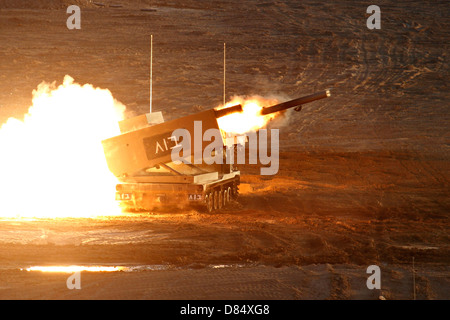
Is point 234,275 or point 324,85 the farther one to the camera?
point 324,85

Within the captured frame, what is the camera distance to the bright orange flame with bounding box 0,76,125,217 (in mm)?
18672

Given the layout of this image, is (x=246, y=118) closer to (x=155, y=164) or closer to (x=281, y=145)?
(x=155, y=164)

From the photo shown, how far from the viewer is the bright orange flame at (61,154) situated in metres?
18.7

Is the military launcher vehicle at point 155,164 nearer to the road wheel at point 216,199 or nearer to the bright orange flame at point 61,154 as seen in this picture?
the road wheel at point 216,199

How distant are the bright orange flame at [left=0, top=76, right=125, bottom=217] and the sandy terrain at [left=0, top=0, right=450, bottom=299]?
3.39 meters

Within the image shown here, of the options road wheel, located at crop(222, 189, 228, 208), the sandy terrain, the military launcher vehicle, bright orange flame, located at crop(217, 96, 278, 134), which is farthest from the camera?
road wheel, located at crop(222, 189, 228, 208)

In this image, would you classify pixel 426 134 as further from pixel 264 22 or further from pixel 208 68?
pixel 264 22

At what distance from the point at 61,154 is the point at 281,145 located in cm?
1252

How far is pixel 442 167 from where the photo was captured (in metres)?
26.1

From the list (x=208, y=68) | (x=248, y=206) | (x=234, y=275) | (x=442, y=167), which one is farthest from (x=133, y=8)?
(x=234, y=275)

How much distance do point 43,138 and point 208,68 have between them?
19612mm

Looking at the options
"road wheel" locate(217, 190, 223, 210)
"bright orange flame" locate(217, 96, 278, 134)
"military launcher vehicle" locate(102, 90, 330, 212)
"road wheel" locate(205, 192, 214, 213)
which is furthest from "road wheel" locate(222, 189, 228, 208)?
"bright orange flame" locate(217, 96, 278, 134)

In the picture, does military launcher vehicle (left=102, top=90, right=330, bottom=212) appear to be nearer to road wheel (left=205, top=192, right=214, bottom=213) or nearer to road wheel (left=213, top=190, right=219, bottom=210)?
road wheel (left=205, top=192, right=214, bottom=213)

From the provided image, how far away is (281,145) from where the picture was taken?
29828 millimetres
